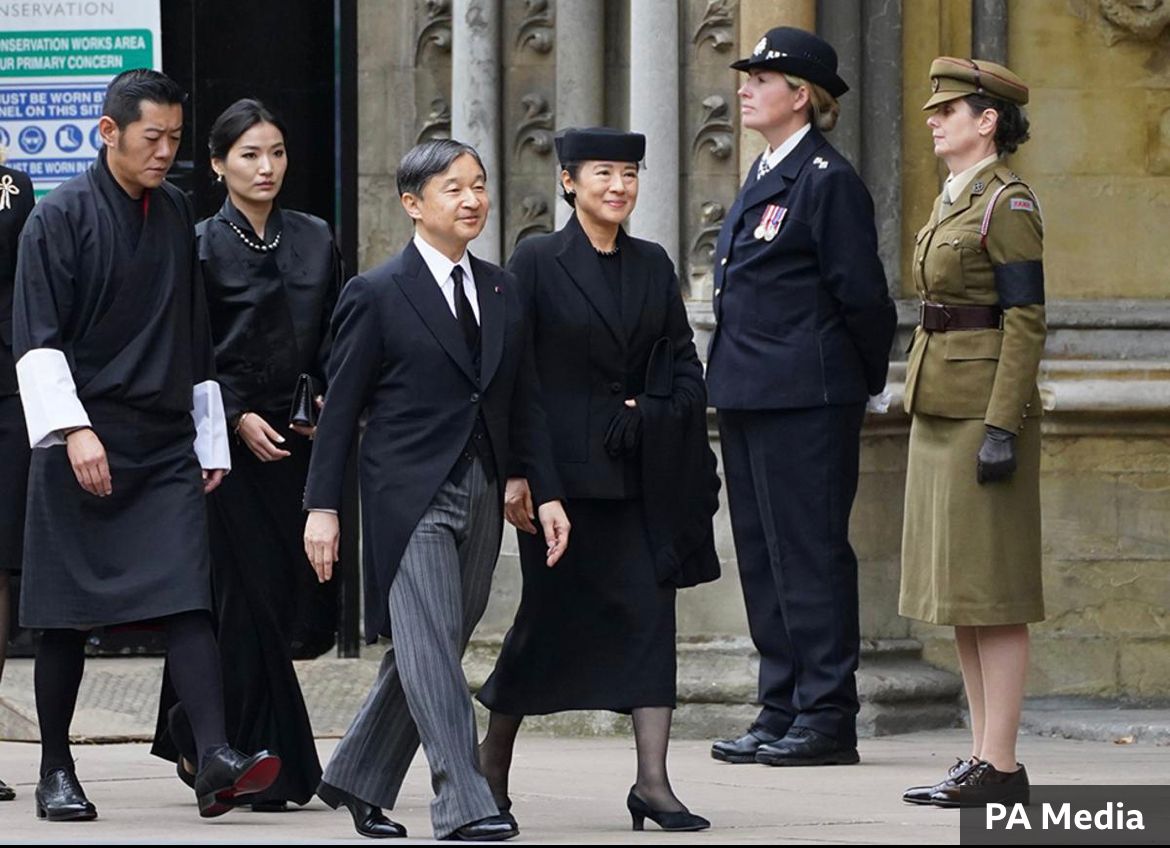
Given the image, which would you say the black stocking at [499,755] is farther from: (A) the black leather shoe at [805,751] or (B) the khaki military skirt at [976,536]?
(A) the black leather shoe at [805,751]

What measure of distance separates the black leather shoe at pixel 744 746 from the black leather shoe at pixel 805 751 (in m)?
0.05

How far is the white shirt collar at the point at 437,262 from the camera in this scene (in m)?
6.45

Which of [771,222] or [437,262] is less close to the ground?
[771,222]

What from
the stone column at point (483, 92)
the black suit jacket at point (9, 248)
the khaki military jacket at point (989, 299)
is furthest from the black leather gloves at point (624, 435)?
the stone column at point (483, 92)

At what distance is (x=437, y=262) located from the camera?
646cm

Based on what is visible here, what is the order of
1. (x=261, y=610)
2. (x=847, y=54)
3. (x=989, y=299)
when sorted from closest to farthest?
(x=989, y=299), (x=261, y=610), (x=847, y=54)

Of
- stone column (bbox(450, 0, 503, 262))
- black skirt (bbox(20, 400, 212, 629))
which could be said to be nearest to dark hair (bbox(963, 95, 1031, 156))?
black skirt (bbox(20, 400, 212, 629))

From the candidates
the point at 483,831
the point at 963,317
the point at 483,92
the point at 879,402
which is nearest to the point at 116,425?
the point at 483,831

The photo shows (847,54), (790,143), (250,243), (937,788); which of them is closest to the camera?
(937,788)

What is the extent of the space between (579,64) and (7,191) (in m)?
2.40

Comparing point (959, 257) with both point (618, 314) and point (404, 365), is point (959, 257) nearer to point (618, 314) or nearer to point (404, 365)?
point (618, 314)

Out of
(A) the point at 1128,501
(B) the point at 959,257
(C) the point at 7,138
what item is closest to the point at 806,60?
(B) the point at 959,257

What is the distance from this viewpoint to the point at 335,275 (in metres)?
7.33

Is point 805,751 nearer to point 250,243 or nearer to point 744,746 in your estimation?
point 744,746
